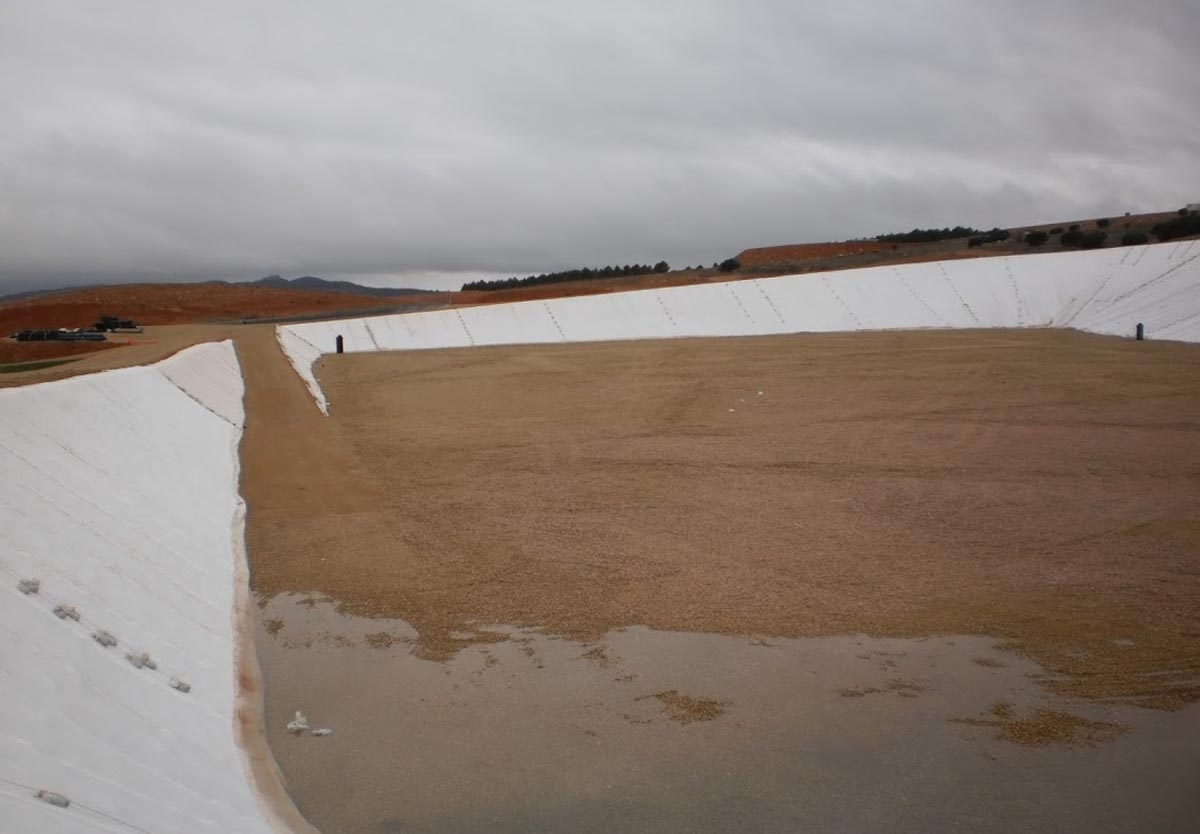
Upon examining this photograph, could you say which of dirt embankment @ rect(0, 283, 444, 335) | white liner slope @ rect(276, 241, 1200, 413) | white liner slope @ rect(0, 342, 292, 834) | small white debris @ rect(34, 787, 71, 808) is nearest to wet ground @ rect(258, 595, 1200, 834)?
white liner slope @ rect(0, 342, 292, 834)

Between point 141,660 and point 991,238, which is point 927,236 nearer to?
point 991,238

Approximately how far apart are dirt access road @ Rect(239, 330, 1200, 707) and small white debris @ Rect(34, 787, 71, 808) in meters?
4.46

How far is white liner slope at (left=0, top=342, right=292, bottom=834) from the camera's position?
5234 mm

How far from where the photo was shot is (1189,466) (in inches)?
621

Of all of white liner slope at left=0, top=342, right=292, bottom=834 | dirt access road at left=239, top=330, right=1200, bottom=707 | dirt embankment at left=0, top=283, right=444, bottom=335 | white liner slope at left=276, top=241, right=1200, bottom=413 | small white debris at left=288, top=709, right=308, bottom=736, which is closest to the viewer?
white liner slope at left=0, top=342, right=292, bottom=834

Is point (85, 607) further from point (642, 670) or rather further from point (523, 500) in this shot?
point (523, 500)

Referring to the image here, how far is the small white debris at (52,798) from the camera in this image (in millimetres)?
4707

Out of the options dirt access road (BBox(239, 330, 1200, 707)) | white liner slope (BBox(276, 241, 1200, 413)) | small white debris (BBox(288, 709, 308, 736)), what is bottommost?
small white debris (BBox(288, 709, 308, 736))

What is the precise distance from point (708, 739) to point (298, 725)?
10.7ft

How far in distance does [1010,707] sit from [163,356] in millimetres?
18401

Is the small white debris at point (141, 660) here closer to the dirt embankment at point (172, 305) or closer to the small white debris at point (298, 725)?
the small white debris at point (298, 725)

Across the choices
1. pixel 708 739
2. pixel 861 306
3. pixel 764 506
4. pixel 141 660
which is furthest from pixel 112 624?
pixel 861 306

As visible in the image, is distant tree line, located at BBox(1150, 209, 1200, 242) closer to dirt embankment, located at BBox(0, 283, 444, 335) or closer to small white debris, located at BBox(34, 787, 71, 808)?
dirt embankment, located at BBox(0, 283, 444, 335)

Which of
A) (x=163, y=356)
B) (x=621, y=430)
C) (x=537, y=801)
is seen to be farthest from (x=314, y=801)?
(x=163, y=356)
